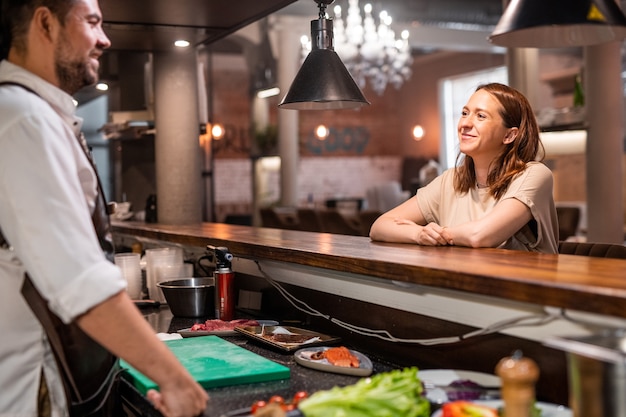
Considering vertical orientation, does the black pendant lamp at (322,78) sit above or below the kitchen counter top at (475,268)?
above

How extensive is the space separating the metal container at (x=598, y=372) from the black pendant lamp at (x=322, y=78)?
79.5 inches

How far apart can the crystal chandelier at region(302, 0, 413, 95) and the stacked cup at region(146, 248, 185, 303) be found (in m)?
6.64

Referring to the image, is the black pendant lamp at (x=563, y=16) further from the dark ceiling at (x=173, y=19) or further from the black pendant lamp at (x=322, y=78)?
the dark ceiling at (x=173, y=19)

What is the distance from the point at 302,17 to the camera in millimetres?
12125

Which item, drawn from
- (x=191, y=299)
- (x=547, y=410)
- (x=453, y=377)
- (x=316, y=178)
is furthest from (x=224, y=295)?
(x=316, y=178)

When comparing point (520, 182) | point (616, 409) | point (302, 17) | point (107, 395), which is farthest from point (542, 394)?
point (302, 17)

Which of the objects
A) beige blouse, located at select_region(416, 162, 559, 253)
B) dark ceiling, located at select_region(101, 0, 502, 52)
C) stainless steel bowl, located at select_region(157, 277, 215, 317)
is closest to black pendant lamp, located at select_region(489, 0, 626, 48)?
beige blouse, located at select_region(416, 162, 559, 253)

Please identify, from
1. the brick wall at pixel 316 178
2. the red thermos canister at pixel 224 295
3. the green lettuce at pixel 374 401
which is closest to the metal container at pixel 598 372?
the green lettuce at pixel 374 401

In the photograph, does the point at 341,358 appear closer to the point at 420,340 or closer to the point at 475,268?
the point at 420,340

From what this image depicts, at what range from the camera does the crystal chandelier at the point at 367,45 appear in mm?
10492

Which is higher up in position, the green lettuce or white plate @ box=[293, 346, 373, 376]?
the green lettuce

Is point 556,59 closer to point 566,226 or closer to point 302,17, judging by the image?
point 302,17

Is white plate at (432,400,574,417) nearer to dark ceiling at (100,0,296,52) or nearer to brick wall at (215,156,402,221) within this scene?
dark ceiling at (100,0,296,52)

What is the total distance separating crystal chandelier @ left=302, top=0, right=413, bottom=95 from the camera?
413 inches
